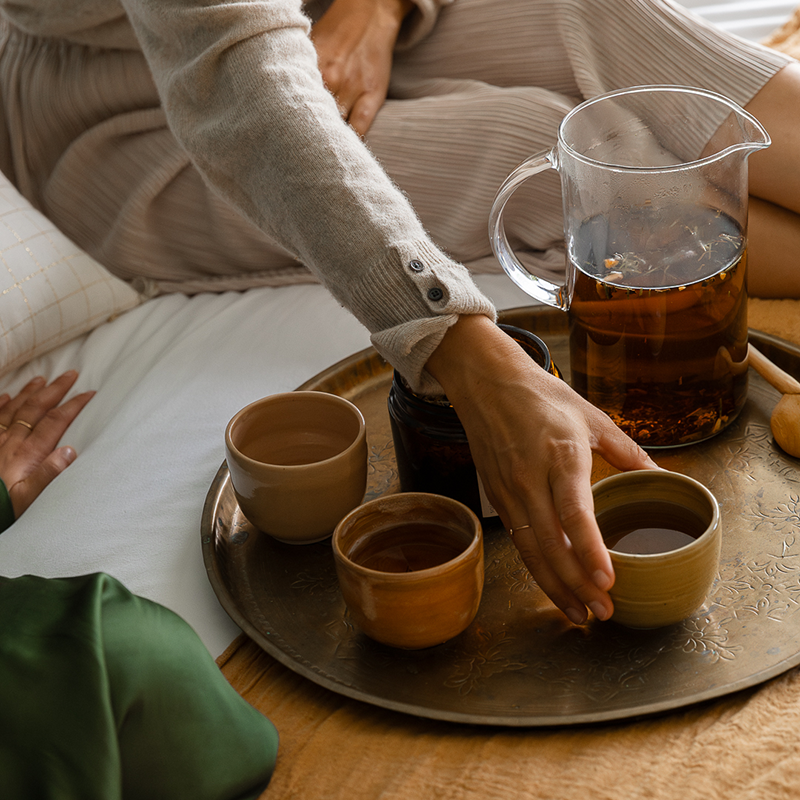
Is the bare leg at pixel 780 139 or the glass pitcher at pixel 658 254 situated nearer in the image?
the glass pitcher at pixel 658 254

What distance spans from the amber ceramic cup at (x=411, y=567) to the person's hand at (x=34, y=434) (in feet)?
1.23

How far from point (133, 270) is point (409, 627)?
26.5 inches

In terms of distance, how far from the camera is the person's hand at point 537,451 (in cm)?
47

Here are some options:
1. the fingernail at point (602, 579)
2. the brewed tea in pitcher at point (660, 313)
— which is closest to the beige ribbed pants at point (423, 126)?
the brewed tea in pitcher at point (660, 313)

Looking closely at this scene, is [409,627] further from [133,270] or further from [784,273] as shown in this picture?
[133,270]

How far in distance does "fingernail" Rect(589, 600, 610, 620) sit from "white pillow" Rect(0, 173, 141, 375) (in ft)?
2.06

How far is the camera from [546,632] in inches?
20.6

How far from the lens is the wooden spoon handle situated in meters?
0.66

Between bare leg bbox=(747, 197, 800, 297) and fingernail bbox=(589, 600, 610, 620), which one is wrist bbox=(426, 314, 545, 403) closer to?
fingernail bbox=(589, 600, 610, 620)

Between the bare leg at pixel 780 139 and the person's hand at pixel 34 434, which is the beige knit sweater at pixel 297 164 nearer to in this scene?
the person's hand at pixel 34 434

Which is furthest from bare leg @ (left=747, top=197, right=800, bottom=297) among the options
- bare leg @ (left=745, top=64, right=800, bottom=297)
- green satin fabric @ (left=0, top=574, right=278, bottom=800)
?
green satin fabric @ (left=0, top=574, right=278, bottom=800)

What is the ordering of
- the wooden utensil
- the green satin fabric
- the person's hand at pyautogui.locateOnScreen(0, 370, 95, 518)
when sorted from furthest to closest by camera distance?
1. the person's hand at pyautogui.locateOnScreen(0, 370, 95, 518)
2. the wooden utensil
3. the green satin fabric

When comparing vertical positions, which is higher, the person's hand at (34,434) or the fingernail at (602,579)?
the fingernail at (602,579)

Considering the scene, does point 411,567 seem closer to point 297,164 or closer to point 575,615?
point 575,615
